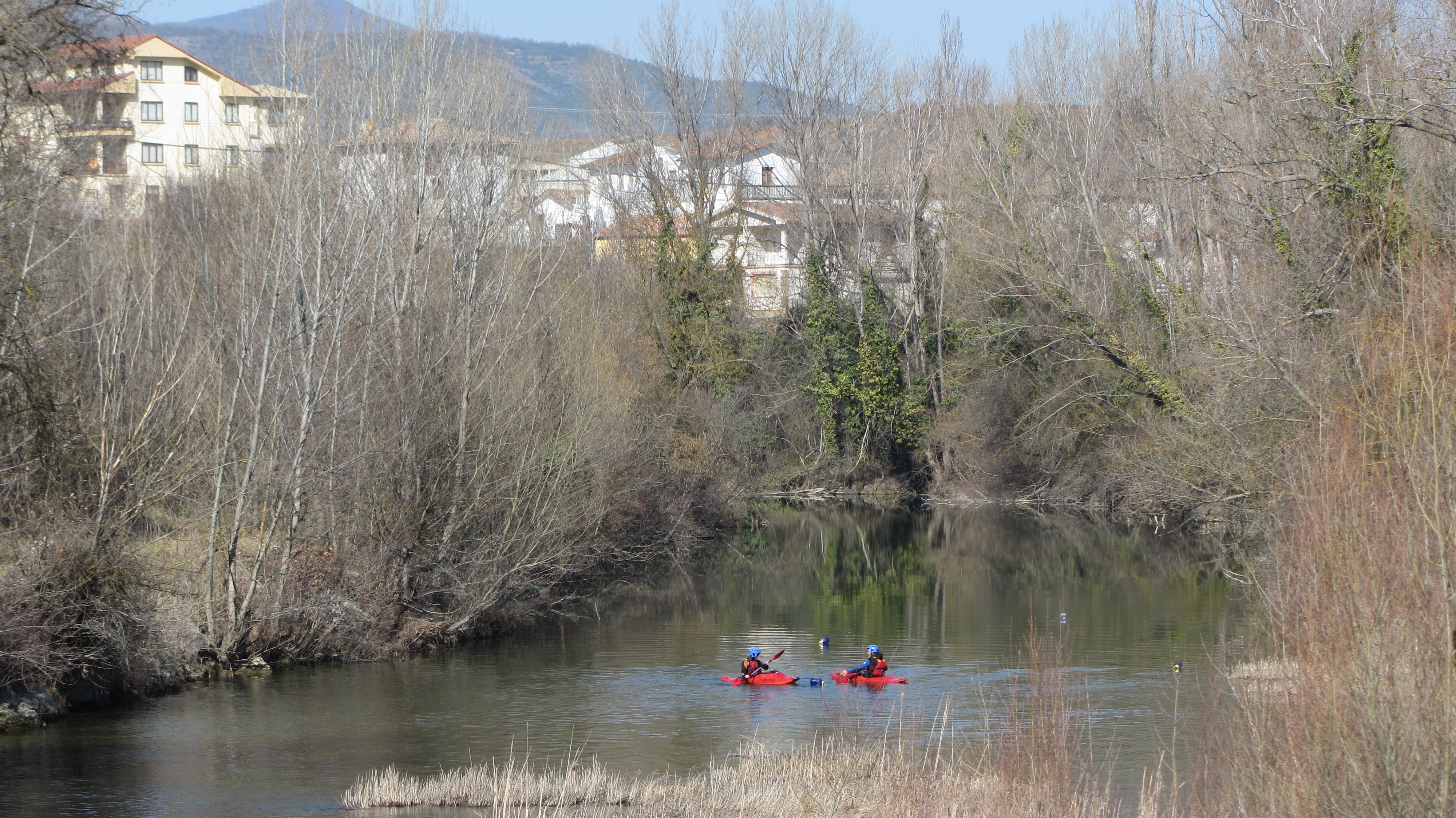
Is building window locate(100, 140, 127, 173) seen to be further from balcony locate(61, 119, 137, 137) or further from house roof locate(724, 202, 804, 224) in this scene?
house roof locate(724, 202, 804, 224)

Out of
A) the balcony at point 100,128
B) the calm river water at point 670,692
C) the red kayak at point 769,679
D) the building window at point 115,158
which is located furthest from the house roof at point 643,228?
the red kayak at point 769,679

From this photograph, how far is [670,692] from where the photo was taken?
19.1 m

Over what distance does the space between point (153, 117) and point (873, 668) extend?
204 ft

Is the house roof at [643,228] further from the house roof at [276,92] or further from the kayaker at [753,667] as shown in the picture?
the kayaker at [753,667]

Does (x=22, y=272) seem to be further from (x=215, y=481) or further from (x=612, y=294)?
(x=612, y=294)

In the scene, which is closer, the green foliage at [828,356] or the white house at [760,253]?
the green foliage at [828,356]

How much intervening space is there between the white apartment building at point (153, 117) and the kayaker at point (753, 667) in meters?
11.2

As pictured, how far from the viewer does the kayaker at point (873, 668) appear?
19141 millimetres

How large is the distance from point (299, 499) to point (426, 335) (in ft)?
14.6

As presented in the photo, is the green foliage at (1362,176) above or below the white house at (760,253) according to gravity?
below

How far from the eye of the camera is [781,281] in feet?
169

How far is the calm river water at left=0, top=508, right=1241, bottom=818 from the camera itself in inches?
578

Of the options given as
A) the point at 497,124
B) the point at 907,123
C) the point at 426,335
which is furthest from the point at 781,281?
the point at 426,335

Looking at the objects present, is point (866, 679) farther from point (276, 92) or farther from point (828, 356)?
point (828, 356)
